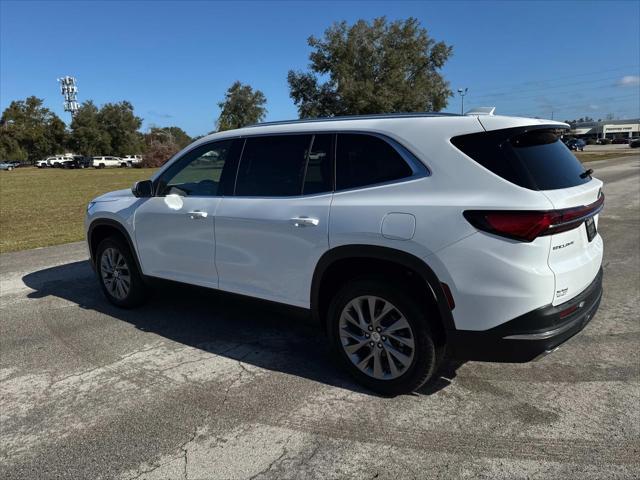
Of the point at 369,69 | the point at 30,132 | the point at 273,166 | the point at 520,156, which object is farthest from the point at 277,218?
the point at 30,132

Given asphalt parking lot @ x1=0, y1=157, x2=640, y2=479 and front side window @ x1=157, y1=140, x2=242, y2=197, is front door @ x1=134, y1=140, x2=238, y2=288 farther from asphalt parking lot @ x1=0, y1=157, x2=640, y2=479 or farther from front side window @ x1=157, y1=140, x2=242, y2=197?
asphalt parking lot @ x1=0, y1=157, x2=640, y2=479

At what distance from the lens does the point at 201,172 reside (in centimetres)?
475

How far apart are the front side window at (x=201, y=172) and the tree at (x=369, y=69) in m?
49.1

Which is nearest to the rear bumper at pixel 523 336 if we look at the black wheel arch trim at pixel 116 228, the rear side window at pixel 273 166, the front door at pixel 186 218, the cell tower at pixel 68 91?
the rear side window at pixel 273 166

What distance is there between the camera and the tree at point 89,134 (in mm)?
90500

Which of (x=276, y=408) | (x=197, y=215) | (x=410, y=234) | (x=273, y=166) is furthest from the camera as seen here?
(x=197, y=215)

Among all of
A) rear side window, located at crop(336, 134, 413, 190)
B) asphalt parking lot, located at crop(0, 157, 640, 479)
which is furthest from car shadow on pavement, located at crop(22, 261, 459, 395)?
rear side window, located at crop(336, 134, 413, 190)

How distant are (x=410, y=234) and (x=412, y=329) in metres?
0.62

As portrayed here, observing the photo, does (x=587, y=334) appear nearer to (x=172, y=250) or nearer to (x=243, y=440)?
(x=243, y=440)

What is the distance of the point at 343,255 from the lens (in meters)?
3.46

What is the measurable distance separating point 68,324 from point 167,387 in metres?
2.01

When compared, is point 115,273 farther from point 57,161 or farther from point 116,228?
point 57,161

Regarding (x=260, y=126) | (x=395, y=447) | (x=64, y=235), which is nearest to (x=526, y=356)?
(x=395, y=447)

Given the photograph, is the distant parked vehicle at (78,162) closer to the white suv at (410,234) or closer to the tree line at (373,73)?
the tree line at (373,73)
